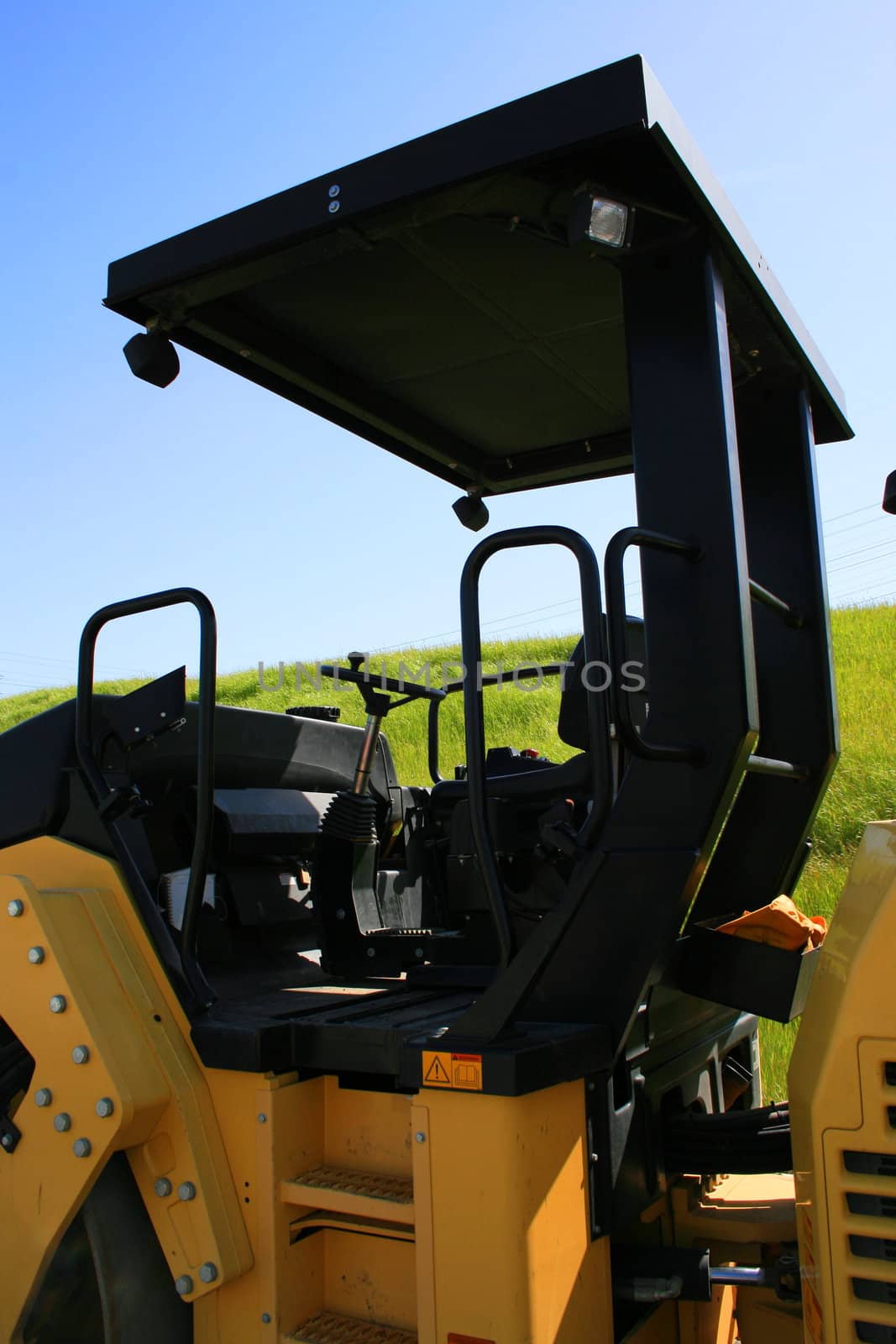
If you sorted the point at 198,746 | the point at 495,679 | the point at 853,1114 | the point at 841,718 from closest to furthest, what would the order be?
the point at 853,1114 → the point at 198,746 → the point at 495,679 → the point at 841,718

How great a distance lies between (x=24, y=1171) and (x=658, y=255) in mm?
2332

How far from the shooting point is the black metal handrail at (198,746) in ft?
7.90

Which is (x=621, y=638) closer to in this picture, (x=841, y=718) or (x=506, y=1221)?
(x=506, y=1221)

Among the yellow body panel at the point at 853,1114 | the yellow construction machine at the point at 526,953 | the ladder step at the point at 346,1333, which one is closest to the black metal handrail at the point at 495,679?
the yellow construction machine at the point at 526,953

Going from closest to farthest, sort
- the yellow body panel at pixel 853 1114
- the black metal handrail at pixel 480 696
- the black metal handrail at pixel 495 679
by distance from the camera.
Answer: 1. the yellow body panel at pixel 853 1114
2. the black metal handrail at pixel 480 696
3. the black metal handrail at pixel 495 679

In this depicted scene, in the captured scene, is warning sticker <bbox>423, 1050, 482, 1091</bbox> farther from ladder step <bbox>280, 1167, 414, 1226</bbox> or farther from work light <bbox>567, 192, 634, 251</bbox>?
work light <bbox>567, 192, 634, 251</bbox>

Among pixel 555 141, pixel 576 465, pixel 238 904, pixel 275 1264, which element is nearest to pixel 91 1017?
pixel 275 1264

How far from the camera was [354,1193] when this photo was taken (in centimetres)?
215

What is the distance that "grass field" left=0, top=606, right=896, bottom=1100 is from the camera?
9.34 m

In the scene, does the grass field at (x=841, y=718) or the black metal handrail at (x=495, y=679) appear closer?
the black metal handrail at (x=495, y=679)

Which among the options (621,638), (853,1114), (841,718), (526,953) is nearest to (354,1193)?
(526,953)

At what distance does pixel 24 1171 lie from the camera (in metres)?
2.33

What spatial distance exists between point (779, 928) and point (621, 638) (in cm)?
77

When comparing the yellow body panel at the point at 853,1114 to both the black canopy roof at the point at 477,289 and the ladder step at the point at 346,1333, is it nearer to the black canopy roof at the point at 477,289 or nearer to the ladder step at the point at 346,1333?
the ladder step at the point at 346,1333
